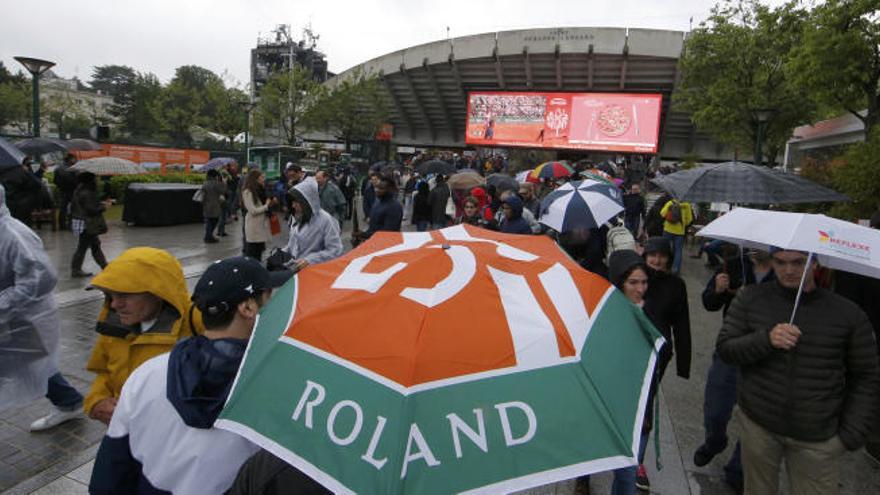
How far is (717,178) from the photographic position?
15.4ft

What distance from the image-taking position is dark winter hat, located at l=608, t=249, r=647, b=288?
3.09 metres

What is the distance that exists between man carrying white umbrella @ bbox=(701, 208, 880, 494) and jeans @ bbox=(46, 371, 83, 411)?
437 centimetres

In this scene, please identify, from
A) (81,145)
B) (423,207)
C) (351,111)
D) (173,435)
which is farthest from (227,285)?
(351,111)

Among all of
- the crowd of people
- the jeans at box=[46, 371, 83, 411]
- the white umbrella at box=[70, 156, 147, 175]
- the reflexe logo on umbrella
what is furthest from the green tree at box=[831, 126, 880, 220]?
the white umbrella at box=[70, 156, 147, 175]

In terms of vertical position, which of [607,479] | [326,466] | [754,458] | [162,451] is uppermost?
[326,466]

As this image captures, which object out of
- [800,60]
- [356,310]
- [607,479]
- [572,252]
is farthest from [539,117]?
[356,310]

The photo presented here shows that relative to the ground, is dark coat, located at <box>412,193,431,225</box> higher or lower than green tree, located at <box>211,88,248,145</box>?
lower

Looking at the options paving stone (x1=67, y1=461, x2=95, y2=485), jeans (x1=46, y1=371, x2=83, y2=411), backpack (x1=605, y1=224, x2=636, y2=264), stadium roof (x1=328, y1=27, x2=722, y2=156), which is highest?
stadium roof (x1=328, y1=27, x2=722, y2=156)

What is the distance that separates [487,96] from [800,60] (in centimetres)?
1953

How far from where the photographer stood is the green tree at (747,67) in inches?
648

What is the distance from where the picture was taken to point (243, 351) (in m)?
1.67

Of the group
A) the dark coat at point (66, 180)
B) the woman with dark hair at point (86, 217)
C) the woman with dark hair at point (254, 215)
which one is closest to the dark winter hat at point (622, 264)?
the woman with dark hair at point (254, 215)

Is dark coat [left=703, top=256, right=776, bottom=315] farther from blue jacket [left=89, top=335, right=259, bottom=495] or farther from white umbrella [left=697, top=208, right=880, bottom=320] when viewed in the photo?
blue jacket [left=89, top=335, right=259, bottom=495]

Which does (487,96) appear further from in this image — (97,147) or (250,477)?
(250,477)
